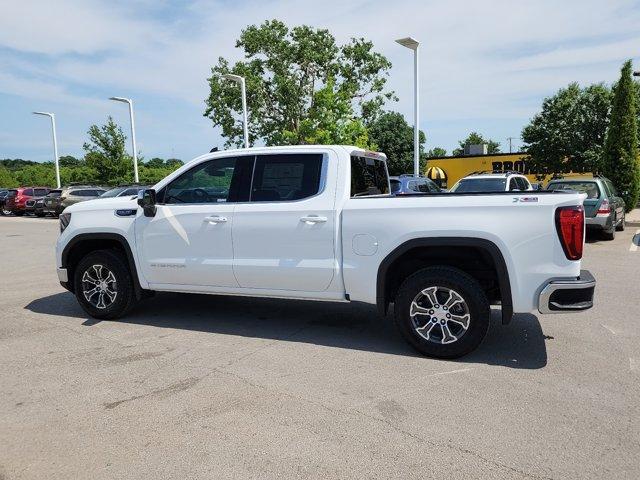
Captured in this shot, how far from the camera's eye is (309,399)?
387cm

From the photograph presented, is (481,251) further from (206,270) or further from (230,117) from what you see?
(230,117)

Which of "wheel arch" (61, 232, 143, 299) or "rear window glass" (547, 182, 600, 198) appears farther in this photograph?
"rear window glass" (547, 182, 600, 198)

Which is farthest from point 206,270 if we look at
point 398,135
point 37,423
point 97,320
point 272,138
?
point 398,135

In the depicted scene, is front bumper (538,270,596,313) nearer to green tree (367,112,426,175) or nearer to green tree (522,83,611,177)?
green tree (522,83,611,177)

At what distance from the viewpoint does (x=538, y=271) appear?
4293mm

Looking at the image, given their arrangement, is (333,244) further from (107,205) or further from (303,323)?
(107,205)

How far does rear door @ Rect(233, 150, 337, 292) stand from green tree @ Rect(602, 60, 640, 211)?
665 inches

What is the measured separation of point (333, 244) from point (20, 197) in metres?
30.7

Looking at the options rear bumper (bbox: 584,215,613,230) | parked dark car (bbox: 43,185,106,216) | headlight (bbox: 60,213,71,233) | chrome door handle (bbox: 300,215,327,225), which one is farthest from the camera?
parked dark car (bbox: 43,185,106,216)

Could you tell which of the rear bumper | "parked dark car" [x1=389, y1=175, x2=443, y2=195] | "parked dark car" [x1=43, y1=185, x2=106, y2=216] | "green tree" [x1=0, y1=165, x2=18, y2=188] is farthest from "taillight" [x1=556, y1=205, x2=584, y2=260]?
"green tree" [x1=0, y1=165, x2=18, y2=188]

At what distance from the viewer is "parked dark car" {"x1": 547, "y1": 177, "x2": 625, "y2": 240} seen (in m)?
12.4

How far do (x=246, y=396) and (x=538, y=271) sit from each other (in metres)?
2.52

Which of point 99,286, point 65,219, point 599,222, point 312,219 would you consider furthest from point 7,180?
point 312,219

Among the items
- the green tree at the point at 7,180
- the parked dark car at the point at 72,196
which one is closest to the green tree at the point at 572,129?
the parked dark car at the point at 72,196
